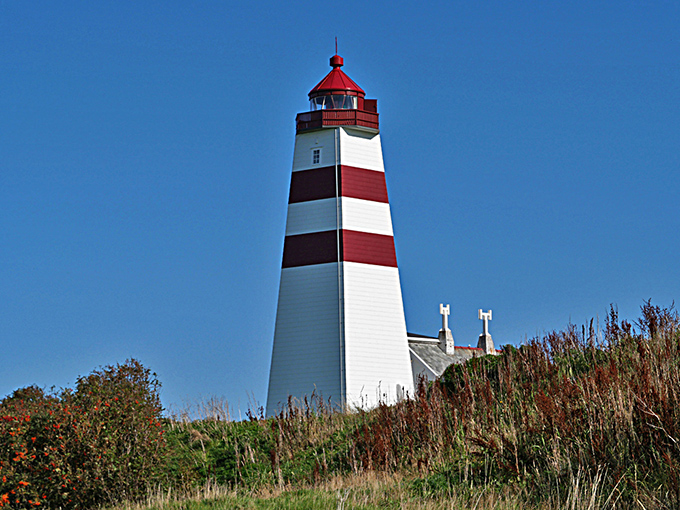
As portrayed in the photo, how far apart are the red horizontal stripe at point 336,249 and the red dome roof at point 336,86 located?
5738mm

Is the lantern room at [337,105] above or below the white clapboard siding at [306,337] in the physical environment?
above

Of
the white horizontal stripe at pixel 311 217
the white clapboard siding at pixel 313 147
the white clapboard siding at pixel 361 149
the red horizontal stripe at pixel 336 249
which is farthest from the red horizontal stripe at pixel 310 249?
the white clapboard siding at pixel 361 149

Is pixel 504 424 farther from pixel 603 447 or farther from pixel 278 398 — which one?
pixel 278 398

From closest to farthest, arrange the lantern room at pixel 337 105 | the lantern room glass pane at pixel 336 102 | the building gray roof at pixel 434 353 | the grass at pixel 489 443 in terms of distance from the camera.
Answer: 1. the grass at pixel 489 443
2. the lantern room at pixel 337 105
3. the lantern room glass pane at pixel 336 102
4. the building gray roof at pixel 434 353

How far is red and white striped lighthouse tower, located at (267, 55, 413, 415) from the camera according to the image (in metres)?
26.9

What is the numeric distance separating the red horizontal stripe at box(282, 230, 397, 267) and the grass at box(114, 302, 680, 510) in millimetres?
9932

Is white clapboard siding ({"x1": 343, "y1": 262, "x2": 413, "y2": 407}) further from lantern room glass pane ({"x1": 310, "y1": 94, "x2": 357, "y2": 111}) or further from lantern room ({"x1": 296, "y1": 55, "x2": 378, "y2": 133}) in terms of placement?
lantern room glass pane ({"x1": 310, "y1": 94, "x2": 357, "y2": 111})

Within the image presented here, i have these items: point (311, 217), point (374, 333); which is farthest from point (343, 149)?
point (374, 333)

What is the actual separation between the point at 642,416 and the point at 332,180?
19561 mm

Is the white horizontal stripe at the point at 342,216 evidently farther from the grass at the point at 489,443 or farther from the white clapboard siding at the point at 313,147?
the grass at the point at 489,443

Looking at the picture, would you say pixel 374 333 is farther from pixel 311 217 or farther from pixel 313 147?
pixel 313 147

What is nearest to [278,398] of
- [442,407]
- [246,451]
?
[246,451]

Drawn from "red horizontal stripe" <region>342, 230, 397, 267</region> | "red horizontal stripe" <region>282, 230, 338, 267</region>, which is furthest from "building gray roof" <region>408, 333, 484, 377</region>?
"red horizontal stripe" <region>282, 230, 338, 267</region>

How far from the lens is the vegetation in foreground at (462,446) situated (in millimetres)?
9828
